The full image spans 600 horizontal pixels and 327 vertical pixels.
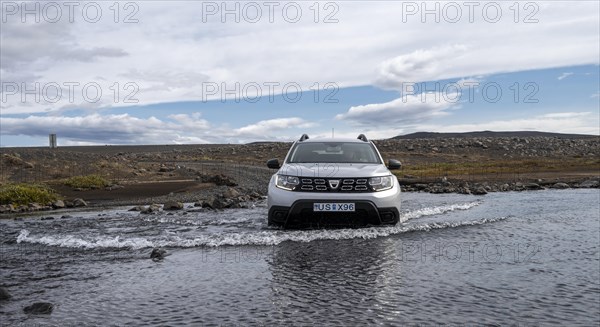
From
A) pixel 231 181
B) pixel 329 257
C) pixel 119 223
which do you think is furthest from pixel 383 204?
pixel 231 181

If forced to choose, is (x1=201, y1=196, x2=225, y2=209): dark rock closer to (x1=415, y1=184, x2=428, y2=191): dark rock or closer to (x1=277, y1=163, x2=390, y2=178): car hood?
(x1=277, y1=163, x2=390, y2=178): car hood

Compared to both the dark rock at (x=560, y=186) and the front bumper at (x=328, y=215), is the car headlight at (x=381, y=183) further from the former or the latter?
the dark rock at (x=560, y=186)

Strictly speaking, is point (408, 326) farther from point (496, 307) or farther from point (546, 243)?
point (546, 243)

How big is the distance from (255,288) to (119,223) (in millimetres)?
7239

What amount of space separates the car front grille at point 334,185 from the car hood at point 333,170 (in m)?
0.07

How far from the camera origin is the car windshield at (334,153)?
34.9 ft

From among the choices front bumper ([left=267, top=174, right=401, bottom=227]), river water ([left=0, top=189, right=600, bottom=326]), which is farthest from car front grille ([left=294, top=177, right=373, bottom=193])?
river water ([left=0, top=189, right=600, bottom=326])

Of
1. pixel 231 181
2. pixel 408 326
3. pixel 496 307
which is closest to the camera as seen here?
pixel 408 326

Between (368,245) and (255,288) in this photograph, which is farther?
(368,245)

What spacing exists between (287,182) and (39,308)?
5.06 metres

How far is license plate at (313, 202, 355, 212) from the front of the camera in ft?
29.2

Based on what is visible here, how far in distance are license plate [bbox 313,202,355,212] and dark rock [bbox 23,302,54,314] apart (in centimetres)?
480

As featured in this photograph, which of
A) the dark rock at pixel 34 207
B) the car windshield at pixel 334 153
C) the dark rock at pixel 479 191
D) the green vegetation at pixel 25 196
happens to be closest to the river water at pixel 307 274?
the car windshield at pixel 334 153

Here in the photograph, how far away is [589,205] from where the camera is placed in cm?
1521
